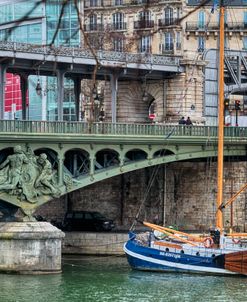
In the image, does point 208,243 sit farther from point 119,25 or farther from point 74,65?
point 119,25

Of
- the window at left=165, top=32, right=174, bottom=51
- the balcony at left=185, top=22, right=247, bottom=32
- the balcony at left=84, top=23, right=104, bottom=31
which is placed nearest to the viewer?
the balcony at left=84, top=23, right=104, bottom=31

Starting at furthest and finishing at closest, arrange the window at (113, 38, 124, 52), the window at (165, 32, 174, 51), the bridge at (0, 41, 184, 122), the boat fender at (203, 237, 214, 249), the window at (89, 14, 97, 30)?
the window at (165, 32, 174, 51) < the window at (89, 14, 97, 30) < the window at (113, 38, 124, 52) < the bridge at (0, 41, 184, 122) < the boat fender at (203, 237, 214, 249)

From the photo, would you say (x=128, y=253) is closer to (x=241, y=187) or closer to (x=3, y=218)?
(x=3, y=218)

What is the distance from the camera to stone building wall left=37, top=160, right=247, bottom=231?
62250 millimetres

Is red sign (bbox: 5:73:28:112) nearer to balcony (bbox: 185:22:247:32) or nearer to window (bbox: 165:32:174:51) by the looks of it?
window (bbox: 165:32:174:51)

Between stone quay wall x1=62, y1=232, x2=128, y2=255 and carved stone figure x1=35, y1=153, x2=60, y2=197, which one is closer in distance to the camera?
carved stone figure x1=35, y1=153, x2=60, y2=197

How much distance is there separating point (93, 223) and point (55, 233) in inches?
478

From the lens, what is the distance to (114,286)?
44.5 m

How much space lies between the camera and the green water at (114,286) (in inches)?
1623

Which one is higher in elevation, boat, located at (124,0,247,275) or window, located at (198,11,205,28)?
window, located at (198,11,205,28)

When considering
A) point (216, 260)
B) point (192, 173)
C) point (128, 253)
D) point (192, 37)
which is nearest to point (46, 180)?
point (128, 253)

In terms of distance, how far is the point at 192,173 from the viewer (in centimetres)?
6269

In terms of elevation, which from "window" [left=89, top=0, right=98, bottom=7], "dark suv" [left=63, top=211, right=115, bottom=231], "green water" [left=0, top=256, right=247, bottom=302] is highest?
"window" [left=89, top=0, right=98, bottom=7]

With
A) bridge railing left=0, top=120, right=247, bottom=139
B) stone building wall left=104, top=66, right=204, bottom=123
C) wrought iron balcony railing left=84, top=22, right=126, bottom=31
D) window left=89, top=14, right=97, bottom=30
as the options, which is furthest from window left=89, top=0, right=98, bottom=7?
bridge railing left=0, top=120, right=247, bottom=139
